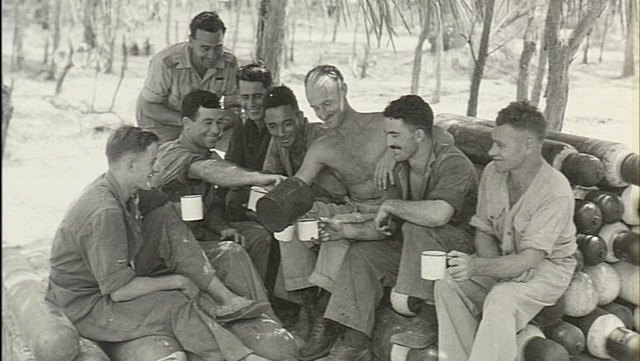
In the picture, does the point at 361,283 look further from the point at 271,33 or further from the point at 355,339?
the point at 271,33

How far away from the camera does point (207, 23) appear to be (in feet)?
13.7

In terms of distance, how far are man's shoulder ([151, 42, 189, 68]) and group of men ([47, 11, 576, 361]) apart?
13 centimetres

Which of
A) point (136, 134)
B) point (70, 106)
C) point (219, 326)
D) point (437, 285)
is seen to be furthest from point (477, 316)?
point (70, 106)

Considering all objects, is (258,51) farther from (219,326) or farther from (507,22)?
(219,326)

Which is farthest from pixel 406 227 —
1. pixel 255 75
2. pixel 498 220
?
pixel 255 75

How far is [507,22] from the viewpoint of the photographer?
16.1 ft

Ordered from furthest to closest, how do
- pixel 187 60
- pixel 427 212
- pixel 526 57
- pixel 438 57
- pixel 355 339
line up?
pixel 438 57
pixel 526 57
pixel 187 60
pixel 355 339
pixel 427 212

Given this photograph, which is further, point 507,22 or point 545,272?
point 507,22

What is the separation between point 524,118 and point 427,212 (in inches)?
18.2

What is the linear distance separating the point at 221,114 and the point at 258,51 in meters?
0.91

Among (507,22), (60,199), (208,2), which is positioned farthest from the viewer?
(507,22)

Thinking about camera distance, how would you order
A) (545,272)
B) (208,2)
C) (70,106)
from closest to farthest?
(545,272), (70,106), (208,2)

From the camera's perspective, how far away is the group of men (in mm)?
3203

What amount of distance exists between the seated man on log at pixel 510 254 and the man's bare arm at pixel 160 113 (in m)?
1.52
